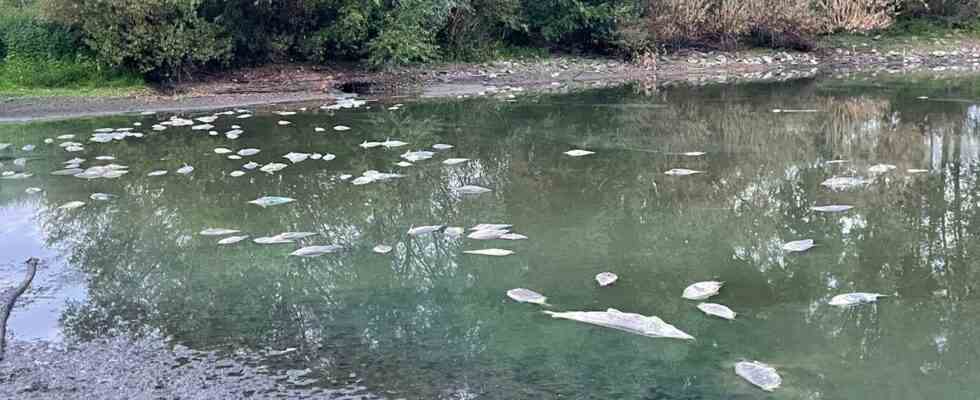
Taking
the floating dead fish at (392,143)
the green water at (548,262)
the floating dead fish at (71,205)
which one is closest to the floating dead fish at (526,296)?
the green water at (548,262)

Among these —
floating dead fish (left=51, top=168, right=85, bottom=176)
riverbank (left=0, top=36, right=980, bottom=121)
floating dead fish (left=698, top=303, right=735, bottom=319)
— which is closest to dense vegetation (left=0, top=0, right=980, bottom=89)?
riverbank (left=0, top=36, right=980, bottom=121)

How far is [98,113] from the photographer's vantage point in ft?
45.1

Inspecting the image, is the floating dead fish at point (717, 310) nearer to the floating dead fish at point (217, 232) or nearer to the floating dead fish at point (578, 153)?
the floating dead fish at point (217, 232)

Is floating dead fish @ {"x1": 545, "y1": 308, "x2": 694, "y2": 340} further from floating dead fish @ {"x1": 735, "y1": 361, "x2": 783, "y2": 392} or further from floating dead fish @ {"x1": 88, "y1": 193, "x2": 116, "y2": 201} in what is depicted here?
floating dead fish @ {"x1": 88, "y1": 193, "x2": 116, "y2": 201}

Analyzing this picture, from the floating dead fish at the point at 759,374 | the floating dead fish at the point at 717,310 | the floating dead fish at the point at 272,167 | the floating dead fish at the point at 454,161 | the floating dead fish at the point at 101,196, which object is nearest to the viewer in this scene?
the floating dead fish at the point at 759,374

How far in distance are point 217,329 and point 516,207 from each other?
2.96 metres

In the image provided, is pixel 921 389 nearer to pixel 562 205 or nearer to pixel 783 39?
pixel 562 205

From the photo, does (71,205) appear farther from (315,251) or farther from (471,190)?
(471,190)

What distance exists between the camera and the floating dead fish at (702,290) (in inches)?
186

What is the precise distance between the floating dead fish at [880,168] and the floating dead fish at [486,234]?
3.70 meters

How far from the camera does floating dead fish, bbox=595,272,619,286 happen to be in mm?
4980

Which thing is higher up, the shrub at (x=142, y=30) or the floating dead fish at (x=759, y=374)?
the shrub at (x=142, y=30)

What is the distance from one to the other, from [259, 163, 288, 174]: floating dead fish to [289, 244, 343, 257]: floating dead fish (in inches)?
115

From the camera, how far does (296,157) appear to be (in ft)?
30.5
